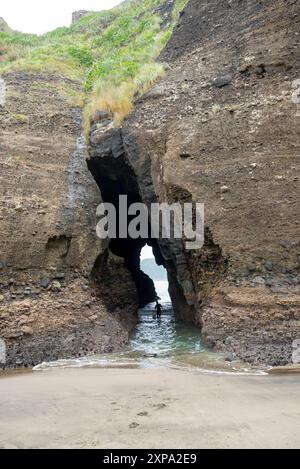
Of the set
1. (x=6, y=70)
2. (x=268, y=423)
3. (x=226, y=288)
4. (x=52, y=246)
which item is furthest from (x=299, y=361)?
(x=6, y=70)

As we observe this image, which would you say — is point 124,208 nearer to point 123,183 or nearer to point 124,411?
point 123,183

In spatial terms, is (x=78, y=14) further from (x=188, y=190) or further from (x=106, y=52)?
(x=188, y=190)

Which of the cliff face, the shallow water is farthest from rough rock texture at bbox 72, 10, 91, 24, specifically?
the shallow water

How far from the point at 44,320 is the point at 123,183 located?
7.38 meters

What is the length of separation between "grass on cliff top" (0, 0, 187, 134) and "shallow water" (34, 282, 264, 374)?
8.26 m

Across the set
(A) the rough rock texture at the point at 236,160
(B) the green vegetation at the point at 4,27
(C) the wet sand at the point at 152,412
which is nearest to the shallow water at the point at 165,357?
(A) the rough rock texture at the point at 236,160

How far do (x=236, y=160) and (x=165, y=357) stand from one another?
613 centimetres

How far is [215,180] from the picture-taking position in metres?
13.3

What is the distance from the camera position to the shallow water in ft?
34.1

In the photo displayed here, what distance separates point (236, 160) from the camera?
1321 centimetres

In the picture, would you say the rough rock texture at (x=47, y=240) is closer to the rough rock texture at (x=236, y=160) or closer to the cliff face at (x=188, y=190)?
the cliff face at (x=188, y=190)

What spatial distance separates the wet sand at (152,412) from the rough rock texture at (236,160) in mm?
2914

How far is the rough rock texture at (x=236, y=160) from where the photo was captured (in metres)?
11.6

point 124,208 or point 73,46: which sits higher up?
point 73,46
